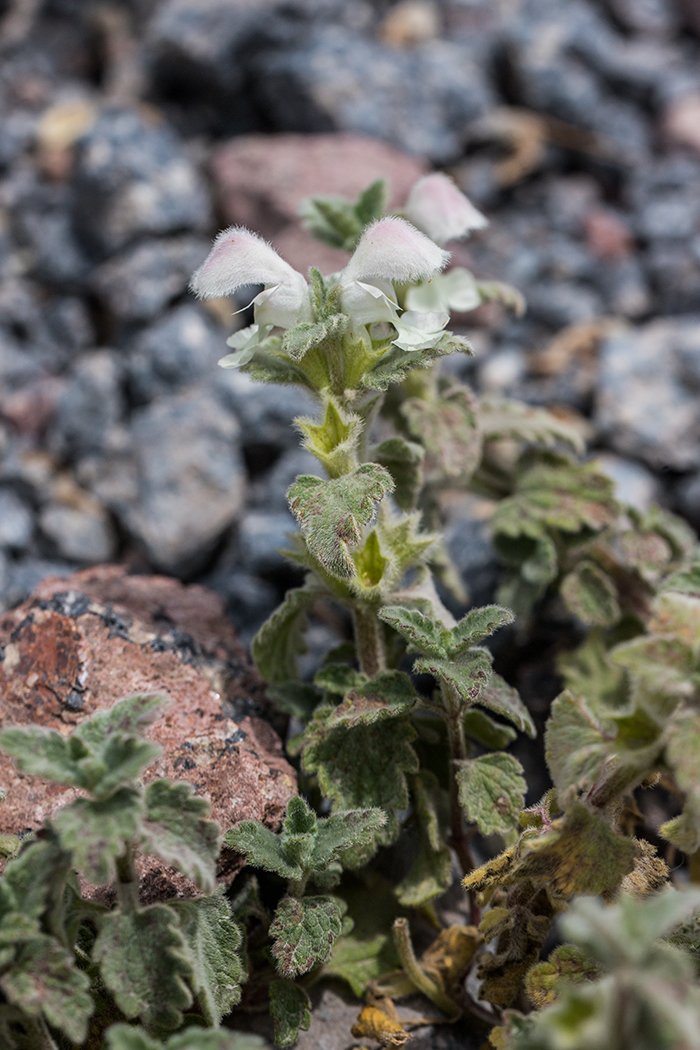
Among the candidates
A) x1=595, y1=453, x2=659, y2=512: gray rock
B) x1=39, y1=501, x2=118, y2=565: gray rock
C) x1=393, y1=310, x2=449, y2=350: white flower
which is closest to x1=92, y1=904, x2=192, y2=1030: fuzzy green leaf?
x1=393, y1=310, x2=449, y2=350: white flower

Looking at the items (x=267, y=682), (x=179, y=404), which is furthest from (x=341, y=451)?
(x=179, y=404)

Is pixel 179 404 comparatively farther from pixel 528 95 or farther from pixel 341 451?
pixel 528 95

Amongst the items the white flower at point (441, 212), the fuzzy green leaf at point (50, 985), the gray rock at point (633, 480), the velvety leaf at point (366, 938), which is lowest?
the gray rock at point (633, 480)

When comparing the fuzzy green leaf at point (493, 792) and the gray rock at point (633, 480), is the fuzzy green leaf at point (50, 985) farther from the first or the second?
the gray rock at point (633, 480)

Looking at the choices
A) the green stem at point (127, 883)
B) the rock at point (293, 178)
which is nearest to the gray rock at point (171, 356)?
the rock at point (293, 178)

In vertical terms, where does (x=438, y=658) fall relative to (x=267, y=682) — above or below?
above

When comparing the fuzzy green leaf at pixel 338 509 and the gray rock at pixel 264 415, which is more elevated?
the fuzzy green leaf at pixel 338 509

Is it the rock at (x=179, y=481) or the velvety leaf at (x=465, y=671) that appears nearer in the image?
the velvety leaf at (x=465, y=671)
